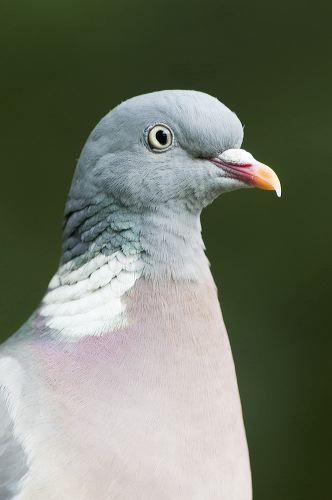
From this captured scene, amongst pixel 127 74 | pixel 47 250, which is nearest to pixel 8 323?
pixel 47 250

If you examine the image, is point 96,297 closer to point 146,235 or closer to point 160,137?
point 146,235

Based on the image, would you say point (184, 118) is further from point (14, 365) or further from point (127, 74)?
point (127, 74)

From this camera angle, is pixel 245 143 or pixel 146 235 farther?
pixel 245 143

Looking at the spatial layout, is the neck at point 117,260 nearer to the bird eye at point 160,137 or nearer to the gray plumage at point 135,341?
the gray plumage at point 135,341

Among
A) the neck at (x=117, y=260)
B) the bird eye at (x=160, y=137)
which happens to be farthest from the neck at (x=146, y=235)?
the bird eye at (x=160, y=137)

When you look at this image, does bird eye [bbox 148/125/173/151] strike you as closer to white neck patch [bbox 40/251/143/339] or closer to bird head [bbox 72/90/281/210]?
bird head [bbox 72/90/281/210]

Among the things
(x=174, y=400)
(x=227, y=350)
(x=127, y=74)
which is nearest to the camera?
(x=174, y=400)

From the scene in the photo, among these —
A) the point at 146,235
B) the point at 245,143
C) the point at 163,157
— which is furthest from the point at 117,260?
the point at 245,143

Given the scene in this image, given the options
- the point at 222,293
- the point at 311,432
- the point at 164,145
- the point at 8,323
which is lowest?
the point at 311,432
